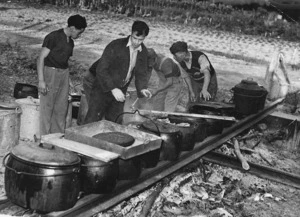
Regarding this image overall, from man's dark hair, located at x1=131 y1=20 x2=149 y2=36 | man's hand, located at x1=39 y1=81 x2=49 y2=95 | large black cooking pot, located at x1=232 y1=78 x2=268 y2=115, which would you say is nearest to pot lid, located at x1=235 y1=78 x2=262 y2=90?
large black cooking pot, located at x1=232 y1=78 x2=268 y2=115

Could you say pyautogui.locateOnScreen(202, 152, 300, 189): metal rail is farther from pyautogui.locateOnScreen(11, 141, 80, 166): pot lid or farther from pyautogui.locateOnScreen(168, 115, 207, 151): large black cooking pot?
pyautogui.locateOnScreen(11, 141, 80, 166): pot lid

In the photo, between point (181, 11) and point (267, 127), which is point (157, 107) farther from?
point (181, 11)

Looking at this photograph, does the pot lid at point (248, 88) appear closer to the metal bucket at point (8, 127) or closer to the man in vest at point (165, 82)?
the man in vest at point (165, 82)

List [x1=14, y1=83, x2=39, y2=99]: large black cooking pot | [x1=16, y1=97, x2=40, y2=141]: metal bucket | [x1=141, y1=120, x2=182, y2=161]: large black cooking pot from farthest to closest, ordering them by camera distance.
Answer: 1. [x1=14, y1=83, x2=39, y2=99]: large black cooking pot
2. [x1=16, y1=97, x2=40, y2=141]: metal bucket
3. [x1=141, y1=120, x2=182, y2=161]: large black cooking pot

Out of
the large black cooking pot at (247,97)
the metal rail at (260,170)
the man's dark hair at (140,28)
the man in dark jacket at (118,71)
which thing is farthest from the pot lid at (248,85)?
the man's dark hair at (140,28)

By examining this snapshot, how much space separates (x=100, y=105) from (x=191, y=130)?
4.75ft

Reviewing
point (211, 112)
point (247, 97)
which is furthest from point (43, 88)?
point (247, 97)

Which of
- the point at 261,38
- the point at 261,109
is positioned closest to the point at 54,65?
the point at 261,109

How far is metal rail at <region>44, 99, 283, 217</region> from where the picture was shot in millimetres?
5117

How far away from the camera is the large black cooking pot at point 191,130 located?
7.16 m

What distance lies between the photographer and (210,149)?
8.07 metres

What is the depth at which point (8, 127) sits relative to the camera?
709cm

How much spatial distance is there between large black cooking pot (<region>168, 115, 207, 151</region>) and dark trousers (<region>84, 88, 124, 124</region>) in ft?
2.98

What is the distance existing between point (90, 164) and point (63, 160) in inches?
19.2
